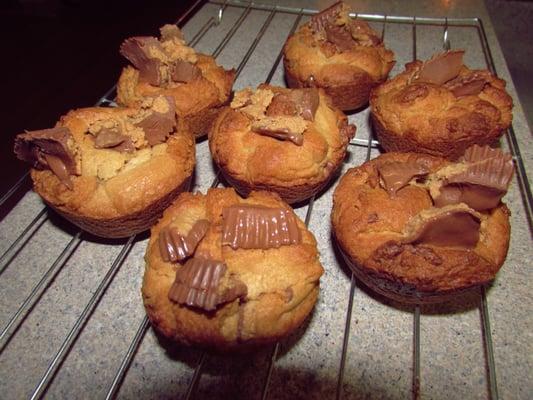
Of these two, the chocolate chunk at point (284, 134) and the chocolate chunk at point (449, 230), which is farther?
the chocolate chunk at point (284, 134)

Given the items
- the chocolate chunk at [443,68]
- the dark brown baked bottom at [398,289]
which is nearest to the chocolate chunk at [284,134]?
the dark brown baked bottom at [398,289]

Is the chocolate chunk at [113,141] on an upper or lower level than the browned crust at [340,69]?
upper

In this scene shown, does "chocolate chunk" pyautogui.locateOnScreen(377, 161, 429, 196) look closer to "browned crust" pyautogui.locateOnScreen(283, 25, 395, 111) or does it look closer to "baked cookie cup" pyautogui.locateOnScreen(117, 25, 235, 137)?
"browned crust" pyautogui.locateOnScreen(283, 25, 395, 111)

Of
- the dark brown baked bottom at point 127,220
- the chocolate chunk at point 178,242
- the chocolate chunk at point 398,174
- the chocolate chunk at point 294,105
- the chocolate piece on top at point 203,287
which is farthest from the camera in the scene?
the chocolate chunk at point 294,105

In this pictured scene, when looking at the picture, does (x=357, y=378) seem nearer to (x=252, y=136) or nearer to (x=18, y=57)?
(x=252, y=136)

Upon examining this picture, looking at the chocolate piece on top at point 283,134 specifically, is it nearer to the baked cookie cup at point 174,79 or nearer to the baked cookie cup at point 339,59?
the baked cookie cup at point 174,79

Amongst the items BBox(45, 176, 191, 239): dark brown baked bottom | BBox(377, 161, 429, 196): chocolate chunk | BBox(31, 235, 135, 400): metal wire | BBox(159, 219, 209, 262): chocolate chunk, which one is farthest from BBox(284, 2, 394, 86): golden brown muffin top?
BBox(31, 235, 135, 400): metal wire

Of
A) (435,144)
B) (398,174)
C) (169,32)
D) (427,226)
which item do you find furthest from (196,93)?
(427,226)
